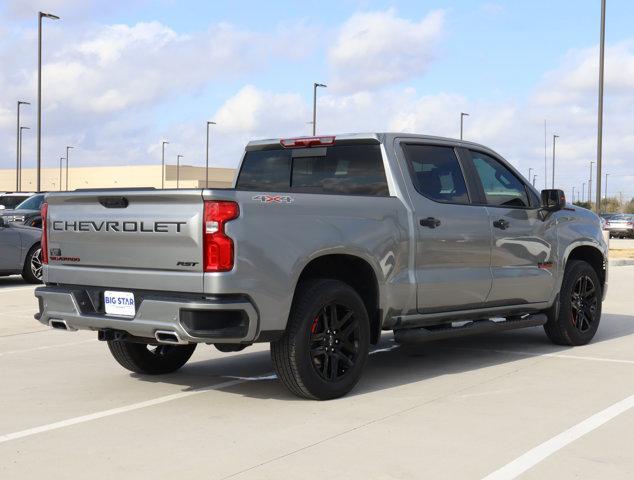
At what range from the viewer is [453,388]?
277 inches

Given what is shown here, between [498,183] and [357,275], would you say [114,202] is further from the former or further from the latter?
[498,183]

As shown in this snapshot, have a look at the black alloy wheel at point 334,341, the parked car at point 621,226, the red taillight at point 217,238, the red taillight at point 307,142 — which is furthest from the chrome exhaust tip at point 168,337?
the parked car at point 621,226

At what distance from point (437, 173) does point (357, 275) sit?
1.31m

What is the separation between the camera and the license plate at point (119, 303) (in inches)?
247

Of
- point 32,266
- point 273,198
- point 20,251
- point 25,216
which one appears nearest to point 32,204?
point 25,216

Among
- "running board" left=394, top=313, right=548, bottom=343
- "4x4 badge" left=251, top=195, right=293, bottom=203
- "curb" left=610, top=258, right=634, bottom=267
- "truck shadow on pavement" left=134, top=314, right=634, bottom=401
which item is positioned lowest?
"truck shadow on pavement" left=134, top=314, right=634, bottom=401

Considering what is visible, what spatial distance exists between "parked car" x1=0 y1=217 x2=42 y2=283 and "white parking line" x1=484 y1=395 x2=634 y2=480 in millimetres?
11420

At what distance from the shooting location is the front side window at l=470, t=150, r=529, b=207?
27.1ft

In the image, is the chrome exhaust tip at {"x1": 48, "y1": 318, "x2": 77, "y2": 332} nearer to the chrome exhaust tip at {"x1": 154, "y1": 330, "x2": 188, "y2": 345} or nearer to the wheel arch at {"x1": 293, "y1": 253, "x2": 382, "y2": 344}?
the chrome exhaust tip at {"x1": 154, "y1": 330, "x2": 188, "y2": 345}

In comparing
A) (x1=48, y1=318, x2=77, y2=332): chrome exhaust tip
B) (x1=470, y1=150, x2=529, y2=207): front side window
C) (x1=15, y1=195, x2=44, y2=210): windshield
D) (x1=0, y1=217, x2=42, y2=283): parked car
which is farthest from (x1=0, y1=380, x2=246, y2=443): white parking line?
(x1=15, y1=195, x2=44, y2=210): windshield

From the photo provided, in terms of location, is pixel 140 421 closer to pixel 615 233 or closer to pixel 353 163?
pixel 353 163

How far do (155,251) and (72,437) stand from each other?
4.38 ft

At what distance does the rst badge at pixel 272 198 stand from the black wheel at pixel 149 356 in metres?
1.77

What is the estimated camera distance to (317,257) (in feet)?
21.2
